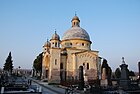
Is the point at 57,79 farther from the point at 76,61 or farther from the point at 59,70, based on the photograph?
the point at 76,61

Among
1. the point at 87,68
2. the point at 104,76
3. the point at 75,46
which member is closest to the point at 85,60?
the point at 87,68

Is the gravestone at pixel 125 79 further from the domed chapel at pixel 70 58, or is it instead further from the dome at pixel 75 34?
the dome at pixel 75 34

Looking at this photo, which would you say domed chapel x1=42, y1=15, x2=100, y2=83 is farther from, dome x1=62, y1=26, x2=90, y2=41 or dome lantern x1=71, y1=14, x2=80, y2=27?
dome lantern x1=71, y1=14, x2=80, y2=27

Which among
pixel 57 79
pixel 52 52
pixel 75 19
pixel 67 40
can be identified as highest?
pixel 75 19

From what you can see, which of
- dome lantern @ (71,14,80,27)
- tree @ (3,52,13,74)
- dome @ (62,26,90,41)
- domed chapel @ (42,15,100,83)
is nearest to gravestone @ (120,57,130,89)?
domed chapel @ (42,15,100,83)

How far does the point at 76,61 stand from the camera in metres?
43.2

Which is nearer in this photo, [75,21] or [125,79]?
[125,79]

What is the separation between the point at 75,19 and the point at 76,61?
55.4 feet

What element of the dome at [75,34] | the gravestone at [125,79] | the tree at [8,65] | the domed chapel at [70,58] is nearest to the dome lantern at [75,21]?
the domed chapel at [70,58]

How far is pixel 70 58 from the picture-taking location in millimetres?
43844

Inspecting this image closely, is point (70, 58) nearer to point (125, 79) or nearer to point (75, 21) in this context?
point (75, 21)

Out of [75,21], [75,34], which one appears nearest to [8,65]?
[75,34]

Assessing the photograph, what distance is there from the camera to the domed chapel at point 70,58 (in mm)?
40406

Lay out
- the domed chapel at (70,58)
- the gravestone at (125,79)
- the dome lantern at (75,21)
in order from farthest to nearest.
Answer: the dome lantern at (75,21), the domed chapel at (70,58), the gravestone at (125,79)
